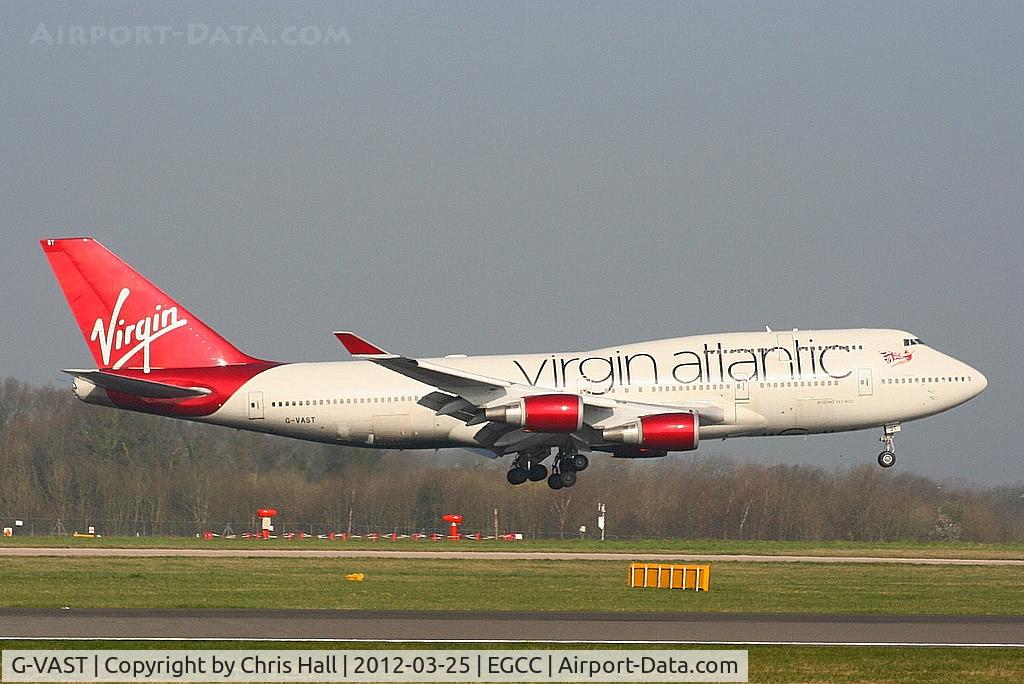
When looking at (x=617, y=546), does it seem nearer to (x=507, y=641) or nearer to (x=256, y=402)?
(x=256, y=402)

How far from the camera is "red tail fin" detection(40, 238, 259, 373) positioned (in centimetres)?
4612

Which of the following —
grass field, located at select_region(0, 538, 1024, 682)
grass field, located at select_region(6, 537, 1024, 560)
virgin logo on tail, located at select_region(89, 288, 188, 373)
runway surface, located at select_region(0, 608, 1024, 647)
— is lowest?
runway surface, located at select_region(0, 608, 1024, 647)

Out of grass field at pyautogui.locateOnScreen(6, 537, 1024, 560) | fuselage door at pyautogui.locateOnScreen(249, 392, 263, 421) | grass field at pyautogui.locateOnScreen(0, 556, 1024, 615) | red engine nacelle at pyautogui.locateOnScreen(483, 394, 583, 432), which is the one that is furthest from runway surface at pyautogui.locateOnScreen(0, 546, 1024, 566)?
red engine nacelle at pyautogui.locateOnScreen(483, 394, 583, 432)

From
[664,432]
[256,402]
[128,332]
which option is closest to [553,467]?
[664,432]

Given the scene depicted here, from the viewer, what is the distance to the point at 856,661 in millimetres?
20969

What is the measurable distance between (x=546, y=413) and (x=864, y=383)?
369 inches

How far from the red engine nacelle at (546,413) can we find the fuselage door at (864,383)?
26.8 feet

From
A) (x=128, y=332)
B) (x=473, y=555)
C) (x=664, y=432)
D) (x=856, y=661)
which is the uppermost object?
(x=128, y=332)

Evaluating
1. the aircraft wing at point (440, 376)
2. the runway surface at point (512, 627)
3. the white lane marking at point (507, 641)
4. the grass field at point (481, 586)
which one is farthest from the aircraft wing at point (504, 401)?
the white lane marking at point (507, 641)

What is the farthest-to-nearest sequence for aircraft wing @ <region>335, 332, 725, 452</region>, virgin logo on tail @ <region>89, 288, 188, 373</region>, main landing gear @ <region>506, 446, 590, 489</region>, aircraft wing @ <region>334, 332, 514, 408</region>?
virgin logo on tail @ <region>89, 288, 188, 373</region> < main landing gear @ <region>506, 446, 590, 489</region> < aircraft wing @ <region>335, 332, 725, 452</region> < aircraft wing @ <region>334, 332, 514, 408</region>

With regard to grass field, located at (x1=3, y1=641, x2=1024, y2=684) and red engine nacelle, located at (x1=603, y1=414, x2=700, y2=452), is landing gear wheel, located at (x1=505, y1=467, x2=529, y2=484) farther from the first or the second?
grass field, located at (x1=3, y1=641, x2=1024, y2=684)

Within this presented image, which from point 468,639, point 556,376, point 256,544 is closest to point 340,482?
point 256,544

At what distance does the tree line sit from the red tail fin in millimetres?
14016

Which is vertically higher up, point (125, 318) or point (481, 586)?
point (125, 318)
